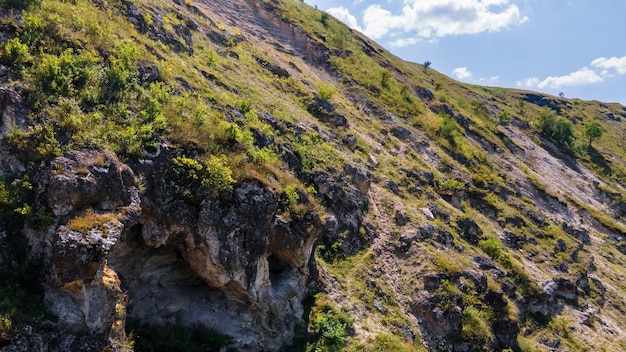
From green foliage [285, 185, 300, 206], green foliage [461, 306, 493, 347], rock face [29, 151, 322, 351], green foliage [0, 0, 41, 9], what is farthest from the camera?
green foliage [461, 306, 493, 347]

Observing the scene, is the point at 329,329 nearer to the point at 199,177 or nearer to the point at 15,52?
the point at 199,177

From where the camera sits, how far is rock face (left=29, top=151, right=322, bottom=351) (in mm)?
10188

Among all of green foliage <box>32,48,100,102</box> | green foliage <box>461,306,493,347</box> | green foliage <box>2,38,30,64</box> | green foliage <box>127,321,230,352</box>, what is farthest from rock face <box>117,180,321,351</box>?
green foliage <box>461,306,493,347</box>

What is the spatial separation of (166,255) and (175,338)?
2872mm

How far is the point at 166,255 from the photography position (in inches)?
576

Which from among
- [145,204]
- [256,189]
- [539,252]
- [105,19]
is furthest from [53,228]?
[539,252]

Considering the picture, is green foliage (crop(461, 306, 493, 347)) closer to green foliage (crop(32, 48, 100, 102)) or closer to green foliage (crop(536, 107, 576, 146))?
green foliage (crop(32, 48, 100, 102))

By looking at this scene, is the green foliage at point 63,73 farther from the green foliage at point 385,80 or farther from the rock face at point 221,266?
the green foliage at point 385,80

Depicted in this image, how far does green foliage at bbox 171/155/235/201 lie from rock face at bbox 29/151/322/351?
0.37m

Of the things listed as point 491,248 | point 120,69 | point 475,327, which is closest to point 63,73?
point 120,69

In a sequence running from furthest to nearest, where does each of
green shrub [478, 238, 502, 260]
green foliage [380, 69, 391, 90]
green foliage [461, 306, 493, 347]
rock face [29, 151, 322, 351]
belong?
green foliage [380, 69, 391, 90] → green shrub [478, 238, 502, 260] → green foliage [461, 306, 493, 347] → rock face [29, 151, 322, 351]

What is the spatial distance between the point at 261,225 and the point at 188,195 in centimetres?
305

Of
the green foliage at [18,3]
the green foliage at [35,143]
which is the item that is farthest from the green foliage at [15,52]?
the green foliage at [35,143]

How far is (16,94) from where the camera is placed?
12.5 metres
